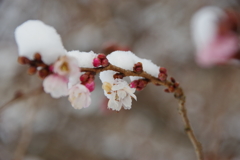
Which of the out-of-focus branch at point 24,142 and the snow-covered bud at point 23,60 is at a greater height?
the out-of-focus branch at point 24,142

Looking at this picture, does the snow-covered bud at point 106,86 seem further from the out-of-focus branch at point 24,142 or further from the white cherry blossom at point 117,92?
the out-of-focus branch at point 24,142

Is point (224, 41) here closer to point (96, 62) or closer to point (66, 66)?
point (96, 62)

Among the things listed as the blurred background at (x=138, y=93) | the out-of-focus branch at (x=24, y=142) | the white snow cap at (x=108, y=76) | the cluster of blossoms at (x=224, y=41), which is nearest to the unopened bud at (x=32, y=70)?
the white snow cap at (x=108, y=76)

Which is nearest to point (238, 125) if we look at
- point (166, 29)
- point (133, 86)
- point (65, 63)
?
point (166, 29)

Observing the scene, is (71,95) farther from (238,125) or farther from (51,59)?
(238,125)

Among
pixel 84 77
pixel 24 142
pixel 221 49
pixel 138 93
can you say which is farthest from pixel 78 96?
pixel 138 93

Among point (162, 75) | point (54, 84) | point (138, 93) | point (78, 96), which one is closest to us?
point (54, 84)

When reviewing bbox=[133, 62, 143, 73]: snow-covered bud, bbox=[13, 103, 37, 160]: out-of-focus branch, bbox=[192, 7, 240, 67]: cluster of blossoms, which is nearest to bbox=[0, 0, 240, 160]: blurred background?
bbox=[192, 7, 240, 67]: cluster of blossoms
